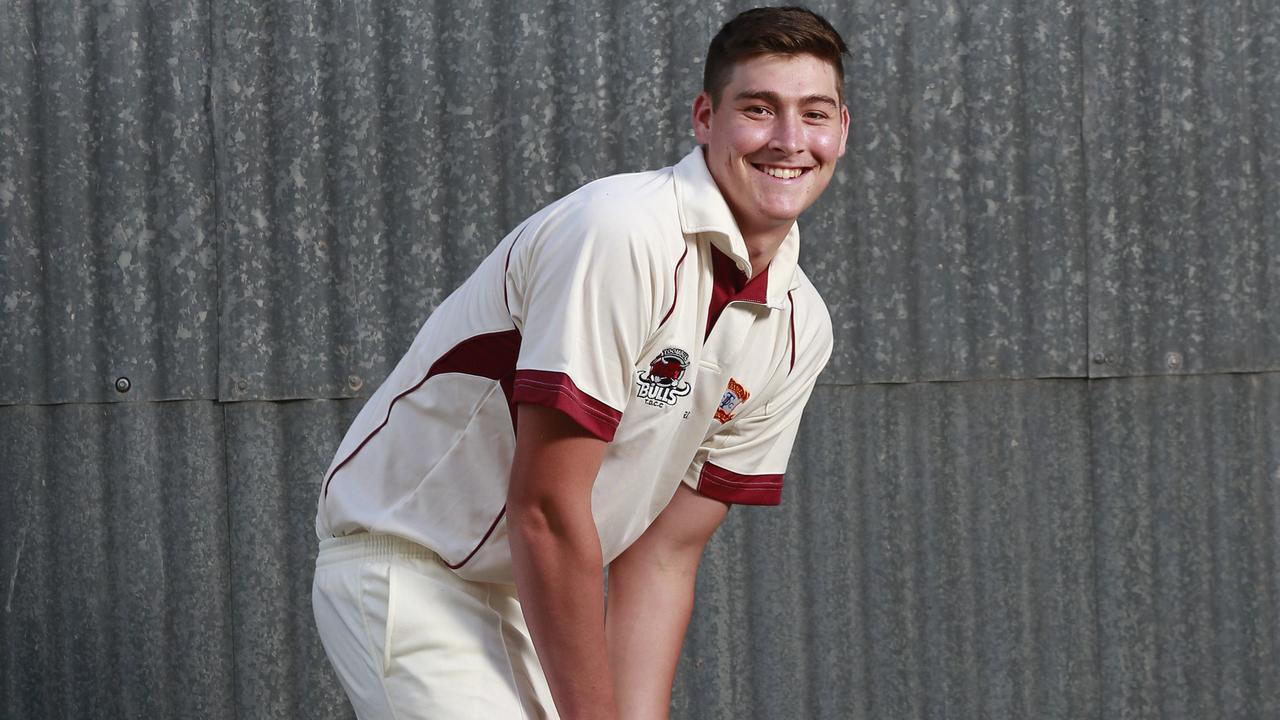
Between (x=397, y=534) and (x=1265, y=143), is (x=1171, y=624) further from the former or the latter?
(x=397, y=534)

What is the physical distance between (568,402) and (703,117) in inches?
27.8

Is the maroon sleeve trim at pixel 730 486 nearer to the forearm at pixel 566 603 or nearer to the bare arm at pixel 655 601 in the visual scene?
the bare arm at pixel 655 601

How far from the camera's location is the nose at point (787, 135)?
2238 mm

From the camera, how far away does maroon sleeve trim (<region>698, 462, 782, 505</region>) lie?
258cm

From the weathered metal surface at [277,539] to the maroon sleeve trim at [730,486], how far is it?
1.36 metres

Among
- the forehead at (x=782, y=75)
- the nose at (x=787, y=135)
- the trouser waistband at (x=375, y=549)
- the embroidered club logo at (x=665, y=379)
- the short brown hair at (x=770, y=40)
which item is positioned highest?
the short brown hair at (x=770, y=40)

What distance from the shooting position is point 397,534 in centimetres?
223

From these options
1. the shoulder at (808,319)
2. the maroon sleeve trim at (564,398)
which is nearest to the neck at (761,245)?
the shoulder at (808,319)

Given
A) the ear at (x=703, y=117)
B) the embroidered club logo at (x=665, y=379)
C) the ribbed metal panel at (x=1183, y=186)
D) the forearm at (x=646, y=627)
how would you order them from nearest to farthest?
the embroidered club logo at (x=665, y=379), the ear at (x=703, y=117), the forearm at (x=646, y=627), the ribbed metal panel at (x=1183, y=186)

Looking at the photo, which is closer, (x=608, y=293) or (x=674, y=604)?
(x=608, y=293)

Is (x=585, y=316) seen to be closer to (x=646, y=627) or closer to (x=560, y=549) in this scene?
(x=560, y=549)

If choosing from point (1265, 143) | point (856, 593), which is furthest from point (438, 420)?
point (1265, 143)

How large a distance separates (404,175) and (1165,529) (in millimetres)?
2239

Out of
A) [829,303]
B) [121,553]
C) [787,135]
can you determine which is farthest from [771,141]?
[121,553]
